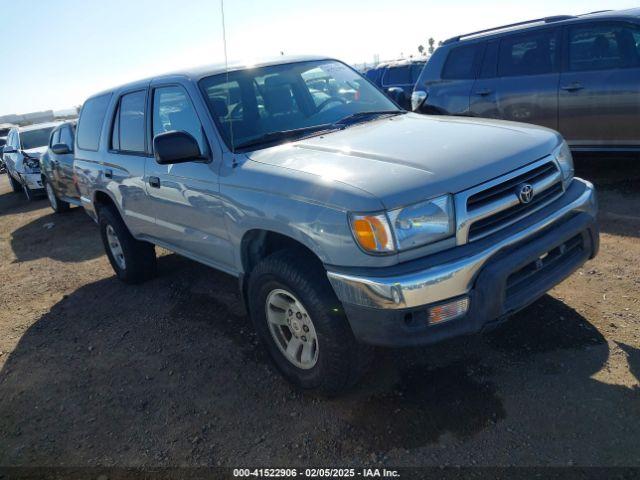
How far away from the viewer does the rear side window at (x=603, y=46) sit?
18.2 feet

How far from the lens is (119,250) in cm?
539

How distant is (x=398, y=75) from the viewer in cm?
1337

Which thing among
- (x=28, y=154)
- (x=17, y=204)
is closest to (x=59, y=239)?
(x=28, y=154)

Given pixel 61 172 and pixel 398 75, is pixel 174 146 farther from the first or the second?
pixel 398 75

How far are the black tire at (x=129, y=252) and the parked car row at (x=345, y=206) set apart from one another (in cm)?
75

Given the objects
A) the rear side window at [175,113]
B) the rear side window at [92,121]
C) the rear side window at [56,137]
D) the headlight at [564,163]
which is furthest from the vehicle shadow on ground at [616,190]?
the rear side window at [56,137]

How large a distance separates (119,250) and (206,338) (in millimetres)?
1942

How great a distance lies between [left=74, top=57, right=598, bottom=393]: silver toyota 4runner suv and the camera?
8.03 feet

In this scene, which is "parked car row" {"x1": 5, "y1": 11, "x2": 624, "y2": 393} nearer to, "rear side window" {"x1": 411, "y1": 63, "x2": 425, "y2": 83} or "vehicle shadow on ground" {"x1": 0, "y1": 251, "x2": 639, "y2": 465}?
"vehicle shadow on ground" {"x1": 0, "y1": 251, "x2": 639, "y2": 465}

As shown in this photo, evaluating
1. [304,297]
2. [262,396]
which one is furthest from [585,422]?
[262,396]

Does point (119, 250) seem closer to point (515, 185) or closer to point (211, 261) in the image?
point (211, 261)

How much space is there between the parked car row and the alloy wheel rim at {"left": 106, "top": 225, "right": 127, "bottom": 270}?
3.59 feet

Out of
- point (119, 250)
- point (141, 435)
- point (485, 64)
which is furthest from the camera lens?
point (485, 64)

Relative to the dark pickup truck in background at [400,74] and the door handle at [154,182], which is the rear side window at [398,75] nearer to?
the dark pickup truck in background at [400,74]
